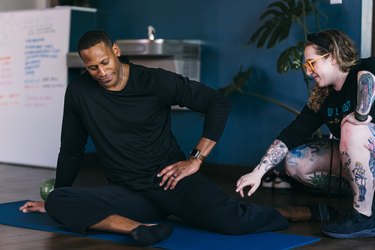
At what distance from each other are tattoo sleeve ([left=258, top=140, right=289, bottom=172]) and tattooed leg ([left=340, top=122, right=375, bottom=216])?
0.30m

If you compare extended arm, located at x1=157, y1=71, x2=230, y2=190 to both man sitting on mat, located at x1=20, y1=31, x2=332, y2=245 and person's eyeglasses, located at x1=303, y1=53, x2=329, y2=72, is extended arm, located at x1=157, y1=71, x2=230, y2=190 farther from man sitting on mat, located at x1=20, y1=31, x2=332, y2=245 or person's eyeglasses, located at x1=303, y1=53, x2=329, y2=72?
person's eyeglasses, located at x1=303, y1=53, x2=329, y2=72

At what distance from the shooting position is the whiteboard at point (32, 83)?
19.8ft

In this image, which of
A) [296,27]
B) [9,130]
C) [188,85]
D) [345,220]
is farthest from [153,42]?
[345,220]

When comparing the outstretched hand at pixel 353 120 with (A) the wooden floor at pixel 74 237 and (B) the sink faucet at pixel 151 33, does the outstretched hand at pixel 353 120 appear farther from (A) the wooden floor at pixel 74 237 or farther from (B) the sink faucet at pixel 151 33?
(B) the sink faucet at pixel 151 33

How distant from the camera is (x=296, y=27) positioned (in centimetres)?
515

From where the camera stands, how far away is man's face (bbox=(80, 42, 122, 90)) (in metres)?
3.16

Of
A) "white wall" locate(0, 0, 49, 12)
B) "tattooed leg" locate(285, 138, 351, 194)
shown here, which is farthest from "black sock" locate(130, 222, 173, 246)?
"white wall" locate(0, 0, 49, 12)

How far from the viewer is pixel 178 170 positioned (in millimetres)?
3137

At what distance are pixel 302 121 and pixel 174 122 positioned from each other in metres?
2.53

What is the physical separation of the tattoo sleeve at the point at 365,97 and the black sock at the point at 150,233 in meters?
0.90

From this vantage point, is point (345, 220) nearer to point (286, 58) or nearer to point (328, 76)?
point (328, 76)

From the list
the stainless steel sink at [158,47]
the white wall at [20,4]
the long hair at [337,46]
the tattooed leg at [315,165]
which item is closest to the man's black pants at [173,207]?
the tattooed leg at [315,165]

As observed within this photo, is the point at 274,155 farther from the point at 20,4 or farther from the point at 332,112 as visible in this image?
the point at 20,4

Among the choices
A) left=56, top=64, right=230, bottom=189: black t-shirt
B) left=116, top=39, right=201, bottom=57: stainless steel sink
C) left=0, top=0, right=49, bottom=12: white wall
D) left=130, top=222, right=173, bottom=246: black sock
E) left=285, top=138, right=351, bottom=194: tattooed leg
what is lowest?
left=130, top=222, right=173, bottom=246: black sock
